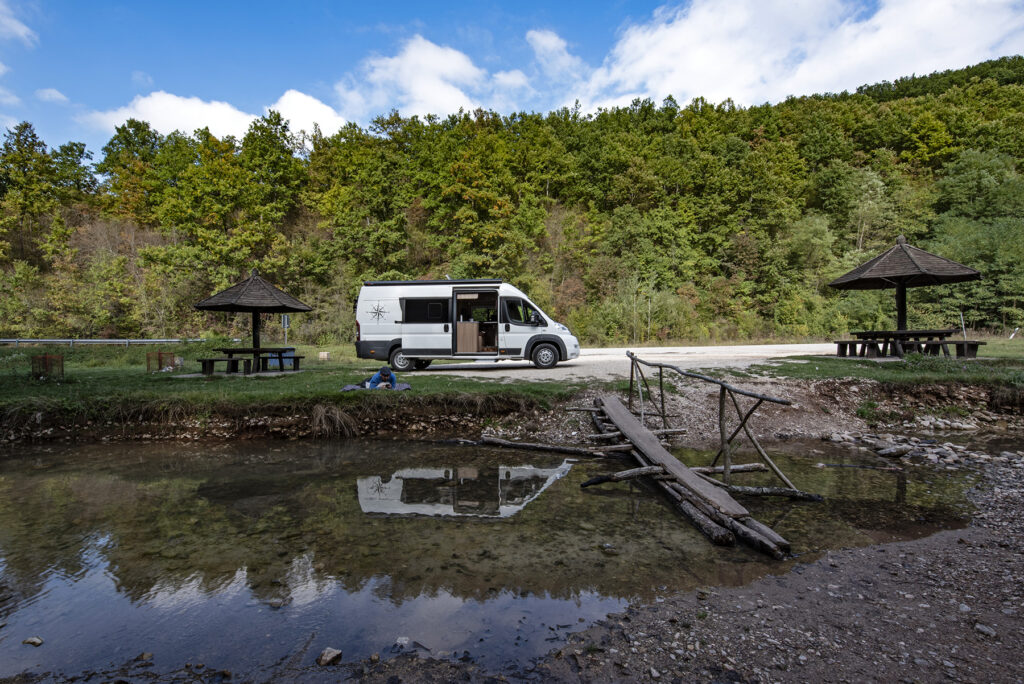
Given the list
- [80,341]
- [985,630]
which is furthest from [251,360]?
[80,341]

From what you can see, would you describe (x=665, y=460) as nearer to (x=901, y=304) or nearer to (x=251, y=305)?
(x=251, y=305)

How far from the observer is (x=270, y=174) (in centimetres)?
3338

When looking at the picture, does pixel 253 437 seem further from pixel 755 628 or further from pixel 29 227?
pixel 29 227

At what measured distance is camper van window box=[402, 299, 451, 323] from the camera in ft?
45.0

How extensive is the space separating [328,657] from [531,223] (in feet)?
96.8

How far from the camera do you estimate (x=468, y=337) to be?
1433cm

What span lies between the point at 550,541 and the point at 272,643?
100 inches

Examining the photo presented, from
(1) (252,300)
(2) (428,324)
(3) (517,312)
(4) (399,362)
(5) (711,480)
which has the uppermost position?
(1) (252,300)

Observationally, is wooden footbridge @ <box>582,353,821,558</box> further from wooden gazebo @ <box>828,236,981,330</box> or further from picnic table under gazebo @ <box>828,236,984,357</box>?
wooden gazebo @ <box>828,236,981,330</box>

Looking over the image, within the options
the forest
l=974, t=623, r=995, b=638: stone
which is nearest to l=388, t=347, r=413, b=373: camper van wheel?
l=974, t=623, r=995, b=638: stone

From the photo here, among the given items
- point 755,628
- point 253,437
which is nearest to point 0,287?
point 253,437

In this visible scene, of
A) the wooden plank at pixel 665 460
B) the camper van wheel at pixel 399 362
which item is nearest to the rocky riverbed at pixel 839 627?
the wooden plank at pixel 665 460

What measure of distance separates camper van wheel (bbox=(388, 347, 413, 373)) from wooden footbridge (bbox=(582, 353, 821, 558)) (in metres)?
6.94

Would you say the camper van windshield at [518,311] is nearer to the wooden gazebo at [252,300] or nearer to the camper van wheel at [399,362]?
the camper van wheel at [399,362]
